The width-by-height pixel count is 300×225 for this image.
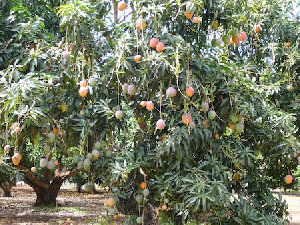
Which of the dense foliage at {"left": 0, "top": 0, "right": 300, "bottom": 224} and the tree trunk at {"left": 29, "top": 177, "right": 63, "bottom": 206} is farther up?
the dense foliage at {"left": 0, "top": 0, "right": 300, "bottom": 224}

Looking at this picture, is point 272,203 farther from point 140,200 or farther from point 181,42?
point 181,42

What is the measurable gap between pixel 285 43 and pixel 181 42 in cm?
163

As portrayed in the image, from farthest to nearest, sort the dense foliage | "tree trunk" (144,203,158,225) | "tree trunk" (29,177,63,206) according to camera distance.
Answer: "tree trunk" (29,177,63,206), "tree trunk" (144,203,158,225), the dense foliage

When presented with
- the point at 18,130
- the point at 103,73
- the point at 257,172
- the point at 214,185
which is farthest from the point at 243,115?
the point at 18,130

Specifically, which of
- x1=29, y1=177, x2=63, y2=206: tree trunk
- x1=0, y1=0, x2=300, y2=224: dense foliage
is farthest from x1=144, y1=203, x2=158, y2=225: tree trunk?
x1=29, y1=177, x2=63, y2=206: tree trunk

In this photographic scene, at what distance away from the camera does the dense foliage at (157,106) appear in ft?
6.98

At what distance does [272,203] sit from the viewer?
2693 mm

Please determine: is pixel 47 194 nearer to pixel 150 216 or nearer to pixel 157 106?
pixel 150 216

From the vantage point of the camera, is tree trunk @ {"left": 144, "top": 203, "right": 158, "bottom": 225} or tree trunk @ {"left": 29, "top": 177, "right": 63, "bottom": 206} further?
tree trunk @ {"left": 29, "top": 177, "right": 63, "bottom": 206}

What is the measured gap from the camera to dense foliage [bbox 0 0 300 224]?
213 centimetres

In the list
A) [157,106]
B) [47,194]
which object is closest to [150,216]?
[157,106]

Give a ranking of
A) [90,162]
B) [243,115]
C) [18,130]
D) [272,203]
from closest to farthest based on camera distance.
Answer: [18,130], [243,115], [90,162], [272,203]

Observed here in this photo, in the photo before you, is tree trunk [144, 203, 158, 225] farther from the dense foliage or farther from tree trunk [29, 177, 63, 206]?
tree trunk [29, 177, 63, 206]

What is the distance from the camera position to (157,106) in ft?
8.15
